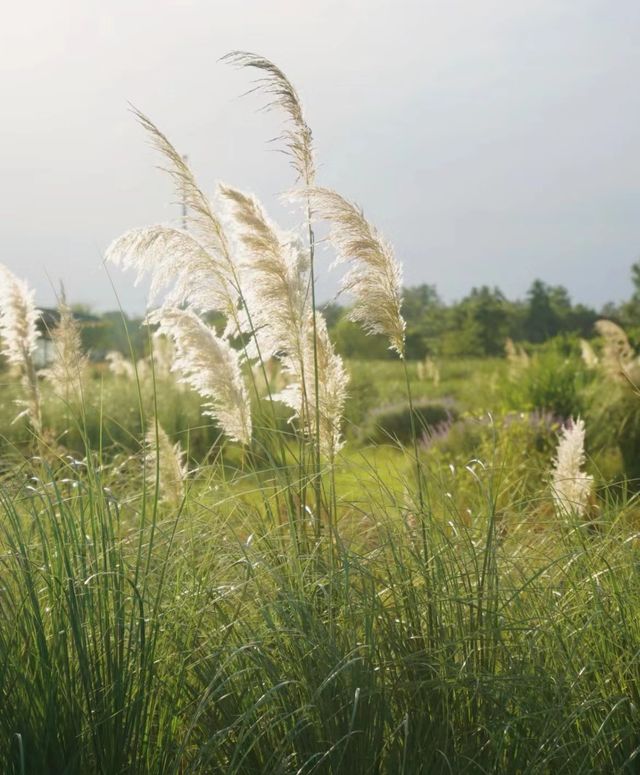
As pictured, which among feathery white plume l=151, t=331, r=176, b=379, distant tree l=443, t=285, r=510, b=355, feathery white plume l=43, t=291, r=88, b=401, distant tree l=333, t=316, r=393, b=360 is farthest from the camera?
distant tree l=443, t=285, r=510, b=355

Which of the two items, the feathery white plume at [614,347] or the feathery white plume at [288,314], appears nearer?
the feathery white plume at [288,314]

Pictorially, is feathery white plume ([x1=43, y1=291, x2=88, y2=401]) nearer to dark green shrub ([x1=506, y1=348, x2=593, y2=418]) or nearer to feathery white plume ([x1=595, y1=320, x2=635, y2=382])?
feathery white plume ([x1=595, y1=320, x2=635, y2=382])

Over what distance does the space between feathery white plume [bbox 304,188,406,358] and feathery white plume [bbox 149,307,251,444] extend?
543 mm

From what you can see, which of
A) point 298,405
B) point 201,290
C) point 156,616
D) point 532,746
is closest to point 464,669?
point 532,746

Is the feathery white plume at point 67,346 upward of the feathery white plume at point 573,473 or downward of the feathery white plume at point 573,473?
upward

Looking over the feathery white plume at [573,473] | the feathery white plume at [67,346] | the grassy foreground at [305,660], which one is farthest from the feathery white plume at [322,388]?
the feathery white plume at [573,473]

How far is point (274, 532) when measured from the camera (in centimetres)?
367

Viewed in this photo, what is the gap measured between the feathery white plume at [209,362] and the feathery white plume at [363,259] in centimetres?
54

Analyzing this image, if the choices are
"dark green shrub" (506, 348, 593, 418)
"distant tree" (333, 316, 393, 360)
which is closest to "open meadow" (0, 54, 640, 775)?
"dark green shrub" (506, 348, 593, 418)

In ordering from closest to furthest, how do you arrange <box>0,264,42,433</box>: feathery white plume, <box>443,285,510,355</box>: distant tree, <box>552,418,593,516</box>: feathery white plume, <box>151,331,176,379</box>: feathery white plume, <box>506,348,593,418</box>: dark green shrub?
<box>552,418,593,516</box>: feathery white plume < <box>0,264,42,433</box>: feathery white plume < <box>506,348,593,418</box>: dark green shrub < <box>151,331,176,379</box>: feathery white plume < <box>443,285,510,355</box>: distant tree

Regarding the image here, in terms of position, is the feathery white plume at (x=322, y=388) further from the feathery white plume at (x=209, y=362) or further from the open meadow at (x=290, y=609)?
the feathery white plume at (x=209, y=362)

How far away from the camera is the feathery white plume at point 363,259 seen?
12.9 ft

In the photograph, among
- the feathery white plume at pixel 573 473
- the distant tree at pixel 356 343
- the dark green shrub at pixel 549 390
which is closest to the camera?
the feathery white plume at pixel 573 473

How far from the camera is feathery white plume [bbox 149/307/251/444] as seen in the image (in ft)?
13.5
